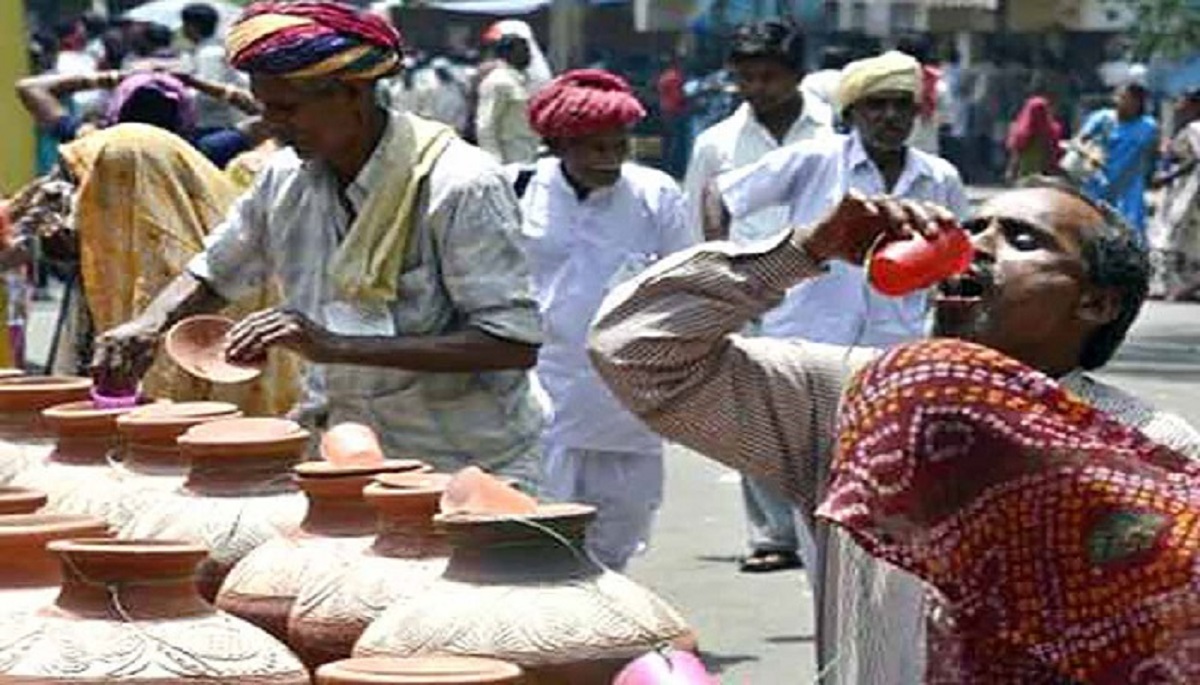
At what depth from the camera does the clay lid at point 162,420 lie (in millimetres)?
4949

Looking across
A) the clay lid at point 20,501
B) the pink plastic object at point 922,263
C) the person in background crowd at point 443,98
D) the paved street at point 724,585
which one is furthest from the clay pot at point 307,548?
the person in background crowd at point 443,98

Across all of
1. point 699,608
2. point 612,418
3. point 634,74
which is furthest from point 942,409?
point 634,74

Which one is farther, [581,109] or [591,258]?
[591,258]

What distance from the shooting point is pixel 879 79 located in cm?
904

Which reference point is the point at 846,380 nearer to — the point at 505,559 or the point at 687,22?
the point at 505,559

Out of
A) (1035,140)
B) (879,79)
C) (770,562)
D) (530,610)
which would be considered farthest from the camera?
(1035,140)

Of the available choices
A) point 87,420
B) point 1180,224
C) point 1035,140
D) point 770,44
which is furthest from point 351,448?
point 1035,140

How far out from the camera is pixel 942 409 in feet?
9.91

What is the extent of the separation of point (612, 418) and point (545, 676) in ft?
15.7

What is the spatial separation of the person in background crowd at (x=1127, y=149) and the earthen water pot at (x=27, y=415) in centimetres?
1717

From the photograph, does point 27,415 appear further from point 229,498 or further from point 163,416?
point 229,498

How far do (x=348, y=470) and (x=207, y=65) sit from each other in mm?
10491

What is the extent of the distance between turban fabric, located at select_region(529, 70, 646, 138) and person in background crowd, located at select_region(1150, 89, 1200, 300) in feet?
46.3

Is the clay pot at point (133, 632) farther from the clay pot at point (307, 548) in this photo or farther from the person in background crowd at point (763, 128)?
the person in background crowd at point (763, 128)
